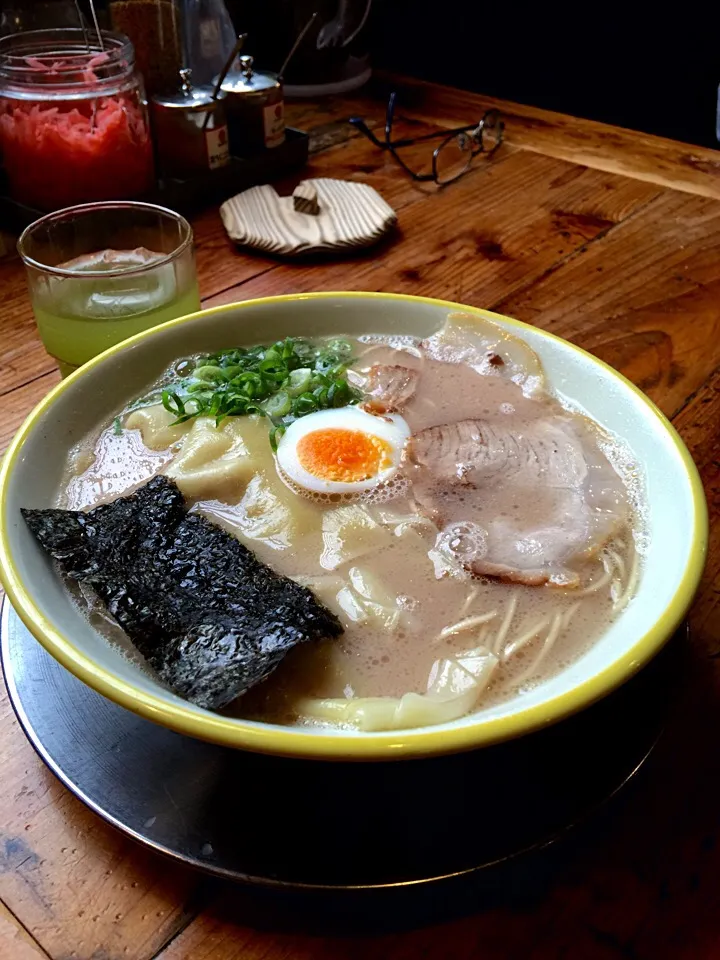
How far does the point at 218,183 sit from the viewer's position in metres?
2.74

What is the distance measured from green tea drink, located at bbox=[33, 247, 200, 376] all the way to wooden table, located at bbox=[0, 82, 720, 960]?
19cm

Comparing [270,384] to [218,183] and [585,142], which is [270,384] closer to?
[218,183]

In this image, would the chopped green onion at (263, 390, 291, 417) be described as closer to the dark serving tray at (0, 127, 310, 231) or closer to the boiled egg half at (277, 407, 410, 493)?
the boiled egg half at (277, 407, 410, 493)

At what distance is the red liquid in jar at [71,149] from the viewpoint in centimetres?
238

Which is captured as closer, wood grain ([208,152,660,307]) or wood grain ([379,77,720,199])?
wood grain ([208,152,660,307])

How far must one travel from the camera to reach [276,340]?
1720mm

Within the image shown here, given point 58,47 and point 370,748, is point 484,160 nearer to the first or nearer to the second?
point 58,47

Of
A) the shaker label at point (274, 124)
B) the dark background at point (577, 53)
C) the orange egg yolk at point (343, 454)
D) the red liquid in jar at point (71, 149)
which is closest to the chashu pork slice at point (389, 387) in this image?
the orange egg yolk at point (343, 454)

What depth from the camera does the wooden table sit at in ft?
3.10

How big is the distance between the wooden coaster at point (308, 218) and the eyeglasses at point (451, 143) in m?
0.36

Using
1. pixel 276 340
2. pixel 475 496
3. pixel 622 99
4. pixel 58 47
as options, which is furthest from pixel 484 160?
pixel 622 99

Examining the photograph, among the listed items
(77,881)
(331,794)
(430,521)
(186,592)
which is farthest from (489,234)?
(77,881)

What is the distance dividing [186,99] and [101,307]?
1.29m

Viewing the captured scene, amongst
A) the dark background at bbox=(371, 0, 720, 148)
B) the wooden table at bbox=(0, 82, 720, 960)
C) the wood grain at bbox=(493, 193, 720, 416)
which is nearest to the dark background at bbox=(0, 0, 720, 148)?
the dark background at bbox=(371, 0, 720, 148)
